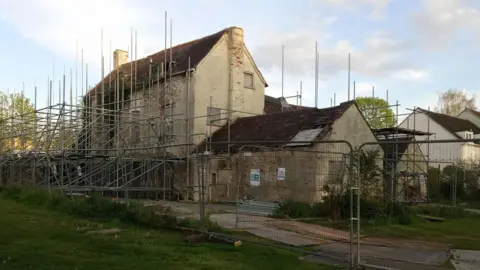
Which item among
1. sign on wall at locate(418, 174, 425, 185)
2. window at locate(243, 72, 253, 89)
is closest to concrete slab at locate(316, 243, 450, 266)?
sign on wall at locate(418, 174, 425, 185)

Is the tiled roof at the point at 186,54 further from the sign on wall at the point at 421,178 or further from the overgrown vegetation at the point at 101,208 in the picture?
the sign on wall at the point at 421,178

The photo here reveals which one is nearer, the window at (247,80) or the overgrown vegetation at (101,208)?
the overgrown vegetation at (101,208)

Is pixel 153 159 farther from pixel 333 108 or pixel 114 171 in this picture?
pixel 333 108

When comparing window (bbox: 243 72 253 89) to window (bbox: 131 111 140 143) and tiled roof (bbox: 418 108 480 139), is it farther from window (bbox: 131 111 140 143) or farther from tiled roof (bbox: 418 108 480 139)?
tiled roof (bbox: 418 108 480 139)

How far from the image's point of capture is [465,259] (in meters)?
10.4

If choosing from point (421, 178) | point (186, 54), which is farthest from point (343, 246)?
point (186, 54)

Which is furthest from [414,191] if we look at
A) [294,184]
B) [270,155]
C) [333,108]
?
[294,184]

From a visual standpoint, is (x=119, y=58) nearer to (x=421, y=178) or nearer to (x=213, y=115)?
(x=213, y=115)

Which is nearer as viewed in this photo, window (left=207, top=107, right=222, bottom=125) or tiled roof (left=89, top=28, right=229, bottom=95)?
window (left=207, top=107, right=222, bottom=125)

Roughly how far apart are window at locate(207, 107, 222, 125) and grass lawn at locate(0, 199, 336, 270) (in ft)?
54.6

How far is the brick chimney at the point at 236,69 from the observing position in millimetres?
30859

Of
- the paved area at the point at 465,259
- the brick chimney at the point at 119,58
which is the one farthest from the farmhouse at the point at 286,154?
the brick chimney at the point at 119,58

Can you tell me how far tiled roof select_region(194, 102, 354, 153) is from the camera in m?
24.2

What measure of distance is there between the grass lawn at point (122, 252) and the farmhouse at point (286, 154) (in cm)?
463
